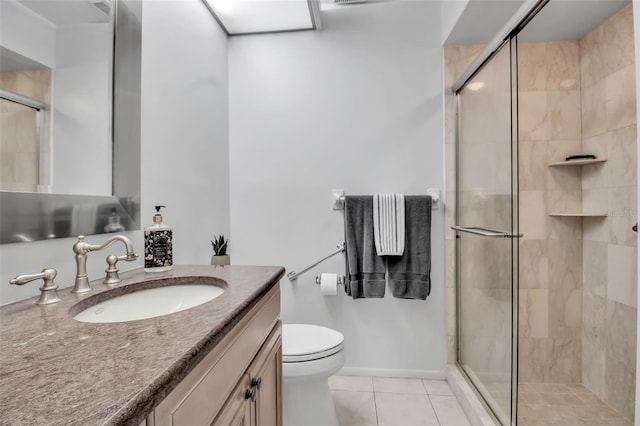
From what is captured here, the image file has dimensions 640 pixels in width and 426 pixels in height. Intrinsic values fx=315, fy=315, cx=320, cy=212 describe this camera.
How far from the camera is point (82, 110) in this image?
95 centimetres

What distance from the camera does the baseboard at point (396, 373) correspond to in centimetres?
198

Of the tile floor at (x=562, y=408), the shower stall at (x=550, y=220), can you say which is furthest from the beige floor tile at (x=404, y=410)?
the tile floor at (x=562, y=408)

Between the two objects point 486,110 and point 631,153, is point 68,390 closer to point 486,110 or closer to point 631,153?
point 486,110

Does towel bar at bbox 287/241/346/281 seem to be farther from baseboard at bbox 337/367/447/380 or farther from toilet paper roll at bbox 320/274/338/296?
baseboard at bbox 337/367/447/380

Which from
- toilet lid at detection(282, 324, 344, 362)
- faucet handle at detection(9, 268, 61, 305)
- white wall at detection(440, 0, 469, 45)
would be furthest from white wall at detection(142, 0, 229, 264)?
white wall at detection(440, 0, 469, 45)

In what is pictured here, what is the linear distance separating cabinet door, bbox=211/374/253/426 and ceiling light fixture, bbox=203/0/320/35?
1862mm

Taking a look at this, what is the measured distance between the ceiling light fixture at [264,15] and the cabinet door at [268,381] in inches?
67.2

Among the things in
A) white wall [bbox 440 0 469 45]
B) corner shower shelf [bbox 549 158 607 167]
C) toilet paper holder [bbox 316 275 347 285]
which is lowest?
toilet paper holder [bbox 316 275 347 285]

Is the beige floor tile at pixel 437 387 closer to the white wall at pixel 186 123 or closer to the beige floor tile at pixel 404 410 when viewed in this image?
the beige floor tile at pixel 404 410

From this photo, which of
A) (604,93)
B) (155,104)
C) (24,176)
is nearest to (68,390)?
(24,176)

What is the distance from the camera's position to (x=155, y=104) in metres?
1.30

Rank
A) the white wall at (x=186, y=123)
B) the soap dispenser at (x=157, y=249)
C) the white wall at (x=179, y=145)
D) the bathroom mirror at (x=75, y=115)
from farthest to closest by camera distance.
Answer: the white wall at (x=186, y=123) < the soap dispenser at (x=157, y=249) < the white wall at (x=179, y=145) < the bathroom mirror at (x=75, y=115)

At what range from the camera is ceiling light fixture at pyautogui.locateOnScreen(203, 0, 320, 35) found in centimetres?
177

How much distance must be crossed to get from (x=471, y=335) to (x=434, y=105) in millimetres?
1396
